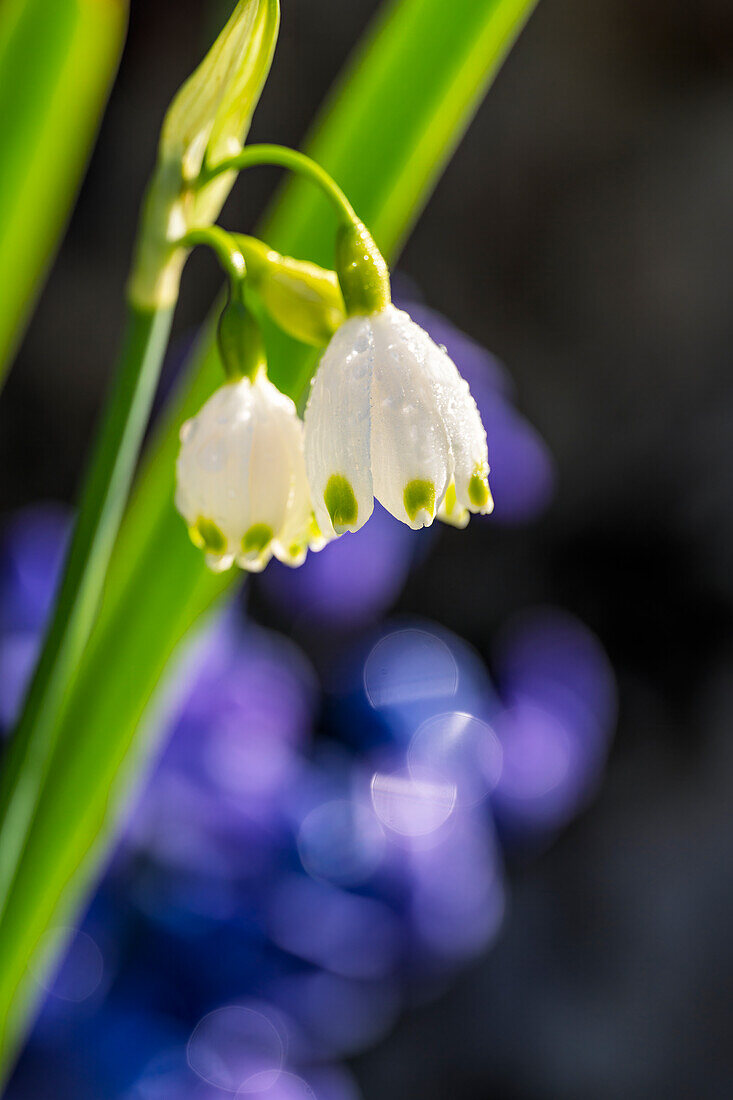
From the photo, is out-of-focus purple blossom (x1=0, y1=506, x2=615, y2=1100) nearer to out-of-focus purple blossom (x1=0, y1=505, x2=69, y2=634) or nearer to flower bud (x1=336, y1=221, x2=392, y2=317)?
out-of-focus purple blossom (x1=0, y1=505, x2=69, y2=634)

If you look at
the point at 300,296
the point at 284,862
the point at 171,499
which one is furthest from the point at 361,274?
the point at 284,862

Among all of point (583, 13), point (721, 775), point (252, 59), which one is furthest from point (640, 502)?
point (252, 59)

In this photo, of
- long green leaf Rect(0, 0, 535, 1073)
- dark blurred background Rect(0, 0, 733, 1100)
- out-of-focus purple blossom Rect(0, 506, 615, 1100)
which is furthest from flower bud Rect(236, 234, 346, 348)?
dark blurred background Rect(0, 0, 733, 1100)

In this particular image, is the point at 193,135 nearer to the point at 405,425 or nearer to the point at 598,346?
the point at 405,425

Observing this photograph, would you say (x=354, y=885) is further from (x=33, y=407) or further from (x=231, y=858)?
(x=33, y=407)

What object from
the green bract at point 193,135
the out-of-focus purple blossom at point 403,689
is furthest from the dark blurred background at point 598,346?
the green bract at point 193,135

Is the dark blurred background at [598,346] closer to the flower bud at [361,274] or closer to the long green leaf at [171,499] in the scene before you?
the long green leaf at [171,499]
